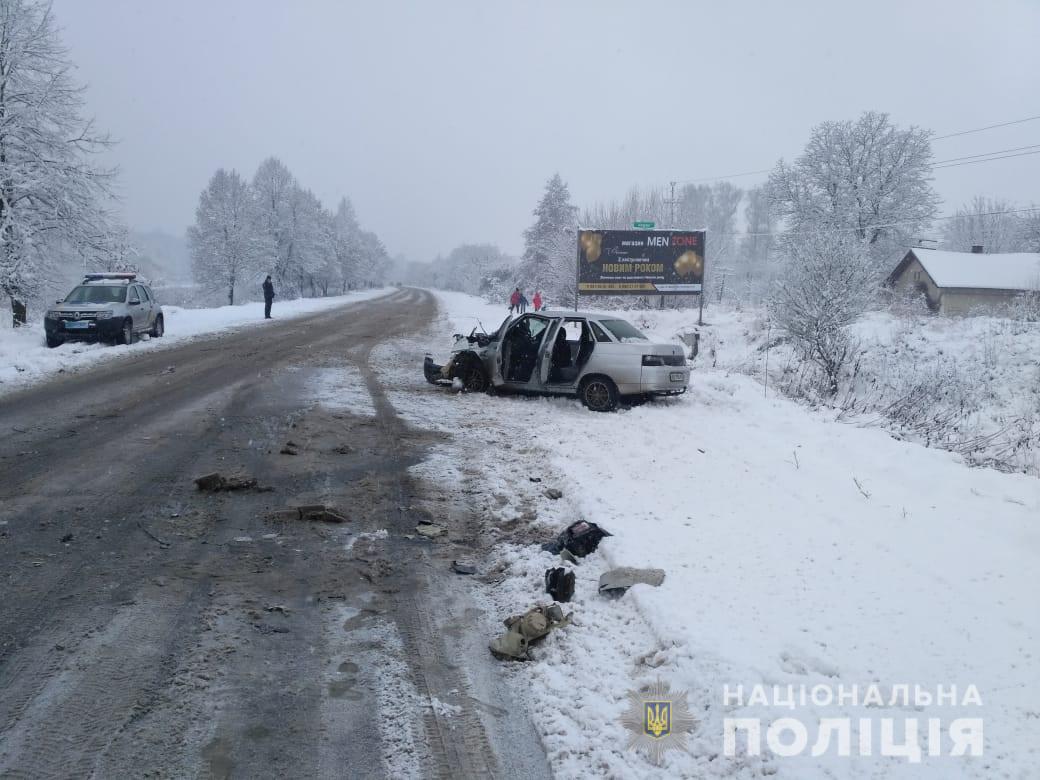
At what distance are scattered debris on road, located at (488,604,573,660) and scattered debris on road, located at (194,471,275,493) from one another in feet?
11.1

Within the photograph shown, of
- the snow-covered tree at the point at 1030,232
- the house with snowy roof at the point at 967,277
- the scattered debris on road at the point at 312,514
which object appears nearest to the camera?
the scattered debris on road at the point at 312,514

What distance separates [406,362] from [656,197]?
160 feet

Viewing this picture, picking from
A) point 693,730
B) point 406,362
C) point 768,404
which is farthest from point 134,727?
point 406,362

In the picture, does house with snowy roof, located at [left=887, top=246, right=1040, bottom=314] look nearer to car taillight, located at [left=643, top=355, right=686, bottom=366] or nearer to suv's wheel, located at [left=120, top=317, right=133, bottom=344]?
car taillight, located at [left=643, top=355, right=686, bottom=366]

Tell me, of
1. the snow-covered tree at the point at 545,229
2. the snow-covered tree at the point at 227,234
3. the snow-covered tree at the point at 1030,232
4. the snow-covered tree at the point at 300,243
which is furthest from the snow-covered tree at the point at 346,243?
the snow-covered tree at the point at 1030,232

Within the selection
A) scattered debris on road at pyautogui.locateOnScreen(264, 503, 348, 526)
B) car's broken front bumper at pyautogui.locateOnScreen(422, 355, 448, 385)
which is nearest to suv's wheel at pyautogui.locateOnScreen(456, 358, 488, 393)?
car's broken front bumper at pyautogui.locateOnScreen(422, 355, 448, 385)

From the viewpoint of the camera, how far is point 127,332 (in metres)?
17.8

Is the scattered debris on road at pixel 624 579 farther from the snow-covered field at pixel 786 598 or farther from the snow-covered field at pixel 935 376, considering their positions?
the snow-covered field at pixel 935 376

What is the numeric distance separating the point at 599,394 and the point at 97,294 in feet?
48.1

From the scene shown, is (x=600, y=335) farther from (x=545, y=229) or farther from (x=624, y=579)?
(x=545, y=229)

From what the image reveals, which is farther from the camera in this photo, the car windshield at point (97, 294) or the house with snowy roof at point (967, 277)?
the house with snowy roof at point (967, 277)

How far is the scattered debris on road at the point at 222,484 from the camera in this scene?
20.5 feet

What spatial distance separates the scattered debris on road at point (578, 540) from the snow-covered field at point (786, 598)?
91 mm

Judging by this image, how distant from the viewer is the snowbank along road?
2.88 metres
